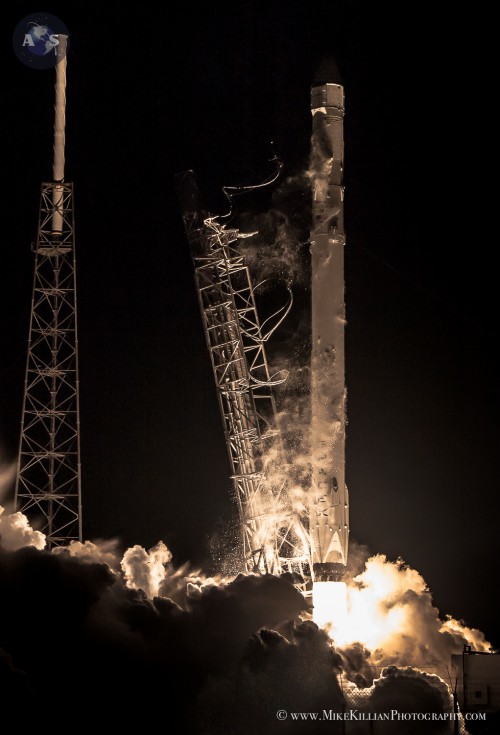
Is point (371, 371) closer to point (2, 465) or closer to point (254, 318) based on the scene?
point (254, 318)

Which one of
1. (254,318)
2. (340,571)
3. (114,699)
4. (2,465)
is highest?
(254,318)

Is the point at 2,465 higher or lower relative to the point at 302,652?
higher

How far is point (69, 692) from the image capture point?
42750 mm

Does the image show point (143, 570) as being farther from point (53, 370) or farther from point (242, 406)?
point (53, 370)

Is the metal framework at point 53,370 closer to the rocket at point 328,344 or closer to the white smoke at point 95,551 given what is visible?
the white smoke at point 95,551

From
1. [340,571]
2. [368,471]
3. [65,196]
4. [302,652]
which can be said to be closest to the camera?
[302,652]

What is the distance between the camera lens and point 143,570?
158 feet

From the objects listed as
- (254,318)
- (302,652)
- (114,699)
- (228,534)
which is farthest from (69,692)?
(254,318)

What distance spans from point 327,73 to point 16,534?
48.9 feet

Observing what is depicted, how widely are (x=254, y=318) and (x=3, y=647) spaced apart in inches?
514

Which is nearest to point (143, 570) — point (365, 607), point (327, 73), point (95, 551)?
point (95, 551)

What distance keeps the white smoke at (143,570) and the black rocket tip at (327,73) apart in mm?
13400

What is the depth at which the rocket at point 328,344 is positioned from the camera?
46656 mm

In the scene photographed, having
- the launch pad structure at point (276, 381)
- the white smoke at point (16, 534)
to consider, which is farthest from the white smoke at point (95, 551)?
the launch pad structure at point (276, 381)
